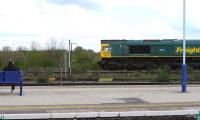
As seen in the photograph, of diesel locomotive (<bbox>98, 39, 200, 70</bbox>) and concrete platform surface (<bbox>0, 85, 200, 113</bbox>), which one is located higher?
diesel locomotive (<bbox>98, 39, 200, 70</bbox>)

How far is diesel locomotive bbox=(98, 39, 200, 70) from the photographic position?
4966 cm

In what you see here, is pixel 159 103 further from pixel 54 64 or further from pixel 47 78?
pixel 54 64

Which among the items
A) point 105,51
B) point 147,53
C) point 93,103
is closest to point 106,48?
point 105,51

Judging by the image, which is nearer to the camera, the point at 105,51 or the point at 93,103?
the point at 93,103

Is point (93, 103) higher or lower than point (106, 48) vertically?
lower

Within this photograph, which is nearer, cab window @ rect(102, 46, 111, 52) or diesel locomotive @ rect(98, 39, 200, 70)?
diesel locomotive @ rect(98, 39, 200, 70)

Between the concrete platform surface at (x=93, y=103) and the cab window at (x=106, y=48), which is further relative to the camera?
the cab window at (x=106, y=48)

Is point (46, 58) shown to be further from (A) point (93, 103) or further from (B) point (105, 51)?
(A) point (93, 103)

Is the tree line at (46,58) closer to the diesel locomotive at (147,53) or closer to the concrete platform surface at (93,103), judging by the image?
the diesel locomotive at (147,53)

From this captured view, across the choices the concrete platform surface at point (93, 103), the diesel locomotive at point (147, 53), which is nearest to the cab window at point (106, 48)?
the diesel locomotive at point (147, 53)

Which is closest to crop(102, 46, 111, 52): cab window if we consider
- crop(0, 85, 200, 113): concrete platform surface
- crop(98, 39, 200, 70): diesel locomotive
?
crop(98, 39, 200, 70): diesel locomotive

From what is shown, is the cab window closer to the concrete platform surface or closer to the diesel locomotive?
the diesel locomotive

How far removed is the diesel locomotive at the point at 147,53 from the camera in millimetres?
49656

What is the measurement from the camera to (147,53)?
50.9 metres
